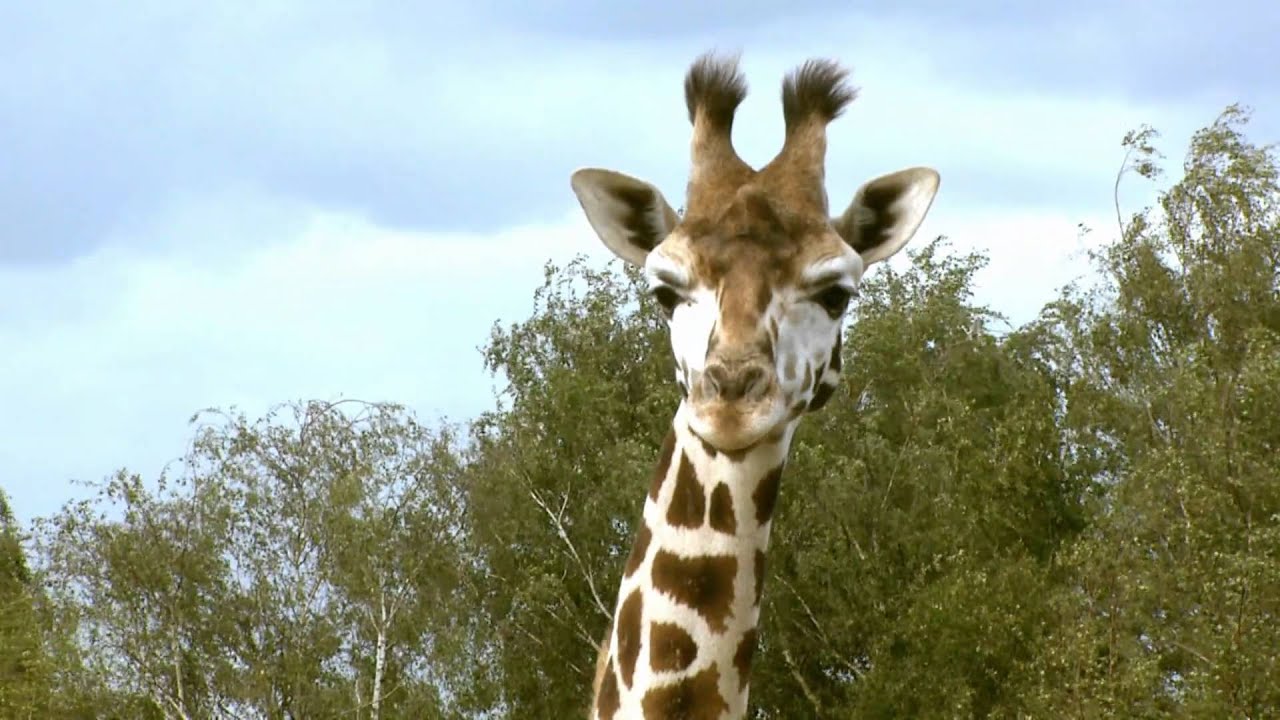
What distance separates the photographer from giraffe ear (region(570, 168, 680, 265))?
354 inches

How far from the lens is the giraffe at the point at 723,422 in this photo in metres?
7.74

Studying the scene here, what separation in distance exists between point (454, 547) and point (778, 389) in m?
44.7

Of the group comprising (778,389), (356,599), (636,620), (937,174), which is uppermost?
(356,599)

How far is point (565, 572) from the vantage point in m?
50.3

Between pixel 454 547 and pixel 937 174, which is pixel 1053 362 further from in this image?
pixel 937 174

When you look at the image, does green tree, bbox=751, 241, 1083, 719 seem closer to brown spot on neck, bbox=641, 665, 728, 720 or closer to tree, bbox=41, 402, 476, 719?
tree, bbox=41, 402, 476, 719

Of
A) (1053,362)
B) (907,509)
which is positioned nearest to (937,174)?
(907,509)

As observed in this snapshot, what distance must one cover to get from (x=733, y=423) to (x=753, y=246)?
938mm

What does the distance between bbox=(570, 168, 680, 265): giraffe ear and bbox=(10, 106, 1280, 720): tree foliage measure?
3379 cm

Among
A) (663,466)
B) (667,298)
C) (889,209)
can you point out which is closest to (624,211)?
(667,298)

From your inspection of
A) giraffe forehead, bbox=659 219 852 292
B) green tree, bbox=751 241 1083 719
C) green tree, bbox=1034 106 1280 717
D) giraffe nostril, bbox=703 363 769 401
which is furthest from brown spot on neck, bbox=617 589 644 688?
green tree, bbox=751 241 1083 719

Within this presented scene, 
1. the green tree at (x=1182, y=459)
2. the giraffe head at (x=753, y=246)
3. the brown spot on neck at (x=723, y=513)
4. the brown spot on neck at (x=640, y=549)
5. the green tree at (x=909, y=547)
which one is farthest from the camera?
the green tree at (x=909, y=547)

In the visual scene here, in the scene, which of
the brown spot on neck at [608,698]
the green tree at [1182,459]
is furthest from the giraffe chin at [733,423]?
the green tree at [1182,459]

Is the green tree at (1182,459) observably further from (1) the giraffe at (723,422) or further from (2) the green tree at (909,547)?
(1) the giraffe at (723,422)
